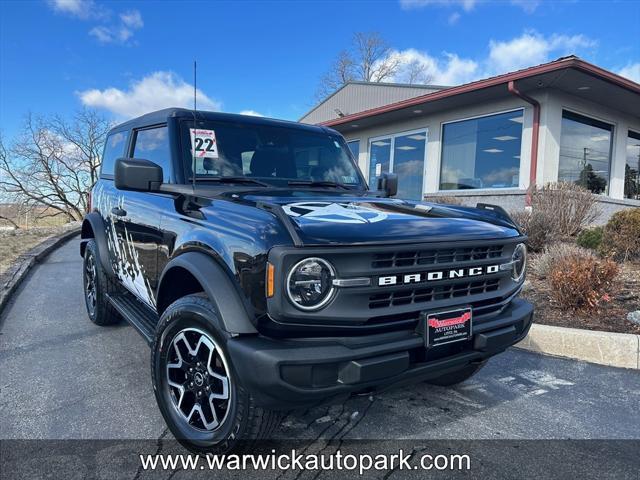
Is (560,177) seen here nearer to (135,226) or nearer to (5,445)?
(135,226)

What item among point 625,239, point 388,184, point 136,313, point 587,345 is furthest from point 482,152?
point 136,313

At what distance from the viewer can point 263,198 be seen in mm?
2627

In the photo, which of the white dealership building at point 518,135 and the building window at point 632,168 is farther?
the building window at point 632,168

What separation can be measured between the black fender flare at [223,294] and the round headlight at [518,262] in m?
1.65

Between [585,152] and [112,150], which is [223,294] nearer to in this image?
[112,150]

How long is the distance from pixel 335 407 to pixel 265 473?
0.81 metres

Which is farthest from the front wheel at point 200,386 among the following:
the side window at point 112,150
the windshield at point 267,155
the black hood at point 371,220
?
the side window at point 112,150

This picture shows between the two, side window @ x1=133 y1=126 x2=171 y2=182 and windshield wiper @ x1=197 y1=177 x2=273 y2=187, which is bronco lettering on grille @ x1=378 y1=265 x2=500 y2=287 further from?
side window @ x1=133 y1=126 x2=171 y2=182

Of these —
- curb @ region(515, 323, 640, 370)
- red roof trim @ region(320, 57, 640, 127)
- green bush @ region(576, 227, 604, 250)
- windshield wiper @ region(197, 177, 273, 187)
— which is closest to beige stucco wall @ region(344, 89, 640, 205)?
red roof trim @ region(320, 57, 640, 127)

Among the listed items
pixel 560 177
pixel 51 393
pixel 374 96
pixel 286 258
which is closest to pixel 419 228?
pixel 286 258

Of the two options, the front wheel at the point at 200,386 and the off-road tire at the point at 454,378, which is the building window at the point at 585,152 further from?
the front wheel at the point at 200,386

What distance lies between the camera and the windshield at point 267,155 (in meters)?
3.22

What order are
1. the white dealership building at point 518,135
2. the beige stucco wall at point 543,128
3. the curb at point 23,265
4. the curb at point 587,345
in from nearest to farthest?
1. the curb at point 587,345
2. the curb at point 23,265
3. the white dealership building at point 518,135
4. the beige stucco wall at point 543,128

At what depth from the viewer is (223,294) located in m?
2.13
